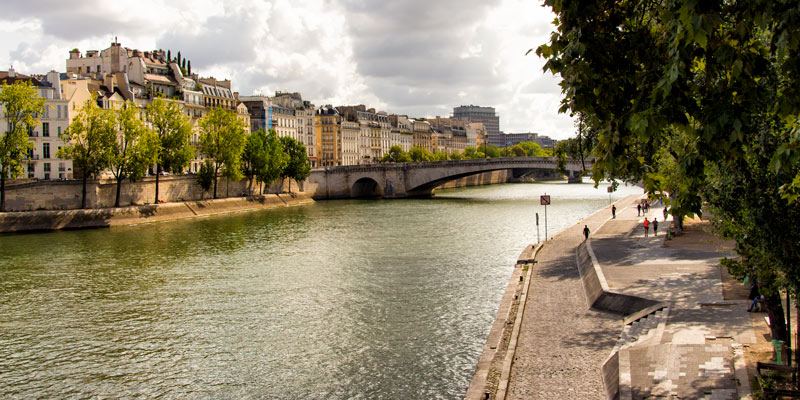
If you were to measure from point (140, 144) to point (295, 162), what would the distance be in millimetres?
28982

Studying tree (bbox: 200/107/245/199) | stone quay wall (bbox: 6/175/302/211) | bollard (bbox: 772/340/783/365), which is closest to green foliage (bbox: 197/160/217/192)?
tree (bbox: 200/107/245/199)

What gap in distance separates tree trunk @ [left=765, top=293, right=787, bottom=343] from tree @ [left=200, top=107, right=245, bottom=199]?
6049 centimetres

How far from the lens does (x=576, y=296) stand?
2316 cm

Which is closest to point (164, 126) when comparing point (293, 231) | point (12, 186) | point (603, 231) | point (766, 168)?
point (12, 186)

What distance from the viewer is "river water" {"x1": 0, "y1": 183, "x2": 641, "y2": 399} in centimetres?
1700

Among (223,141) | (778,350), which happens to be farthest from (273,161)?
(778,350)

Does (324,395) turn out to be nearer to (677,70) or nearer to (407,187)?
(677,70)

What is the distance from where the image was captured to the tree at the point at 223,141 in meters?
69.1

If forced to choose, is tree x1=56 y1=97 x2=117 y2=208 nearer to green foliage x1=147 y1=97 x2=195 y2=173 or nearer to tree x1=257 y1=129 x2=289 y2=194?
green foliage x1=147 y1=97 x2=195 y2=173

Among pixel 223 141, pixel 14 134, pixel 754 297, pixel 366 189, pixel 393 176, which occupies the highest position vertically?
pixel 223 141

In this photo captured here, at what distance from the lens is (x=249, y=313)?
77.8ft

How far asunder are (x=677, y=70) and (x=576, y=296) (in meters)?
17.3

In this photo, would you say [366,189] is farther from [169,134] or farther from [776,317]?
[776,317]

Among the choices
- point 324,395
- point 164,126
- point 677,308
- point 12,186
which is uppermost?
point 164,126
